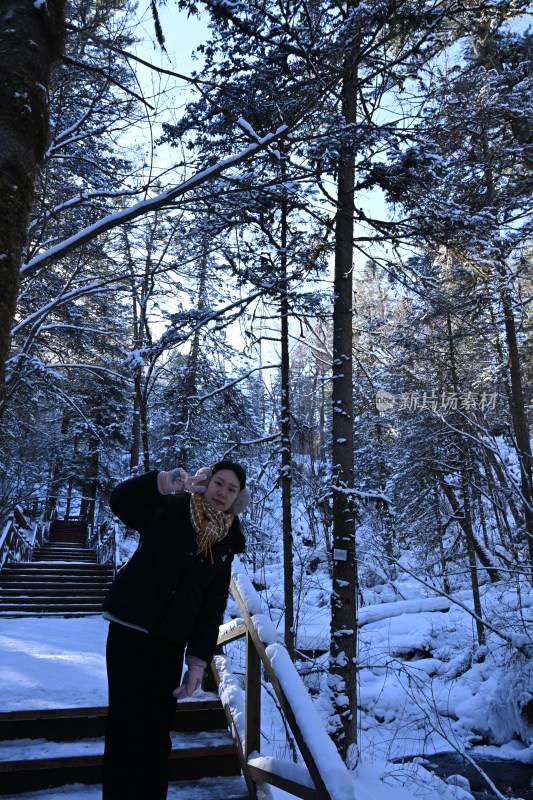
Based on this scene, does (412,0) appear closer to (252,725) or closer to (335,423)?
(335,423)

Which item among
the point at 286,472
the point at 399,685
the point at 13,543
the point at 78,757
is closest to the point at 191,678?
the point at 78,757

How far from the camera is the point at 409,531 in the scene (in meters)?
21.0

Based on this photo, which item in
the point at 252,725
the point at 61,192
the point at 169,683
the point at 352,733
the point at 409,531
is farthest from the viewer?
the point at 409,531

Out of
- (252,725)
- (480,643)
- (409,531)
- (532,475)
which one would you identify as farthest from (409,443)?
(252,725)

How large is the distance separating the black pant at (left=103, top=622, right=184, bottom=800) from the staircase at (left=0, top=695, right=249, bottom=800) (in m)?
0.82

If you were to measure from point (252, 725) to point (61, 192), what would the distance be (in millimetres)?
7334

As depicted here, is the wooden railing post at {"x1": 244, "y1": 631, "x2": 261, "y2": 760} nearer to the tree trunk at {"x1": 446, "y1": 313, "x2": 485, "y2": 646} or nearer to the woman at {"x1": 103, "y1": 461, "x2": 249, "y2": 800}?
the woman at {"x1": 103, "y1": 461, "x2": 249, "y2": 800}

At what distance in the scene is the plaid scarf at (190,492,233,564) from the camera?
254 cm

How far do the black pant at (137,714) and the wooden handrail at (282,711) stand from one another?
587 millimetres

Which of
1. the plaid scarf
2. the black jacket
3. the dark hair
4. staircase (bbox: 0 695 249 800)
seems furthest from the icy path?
the dark hair

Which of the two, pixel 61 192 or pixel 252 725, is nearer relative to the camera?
pixel 252 725

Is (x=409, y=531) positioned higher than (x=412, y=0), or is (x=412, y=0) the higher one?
(x=412, y=0)

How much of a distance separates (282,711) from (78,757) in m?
1.23

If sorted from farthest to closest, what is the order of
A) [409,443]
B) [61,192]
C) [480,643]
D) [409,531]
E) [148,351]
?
[409,531] < [409,443] < [480,643] < [148,351] < [61,192]
